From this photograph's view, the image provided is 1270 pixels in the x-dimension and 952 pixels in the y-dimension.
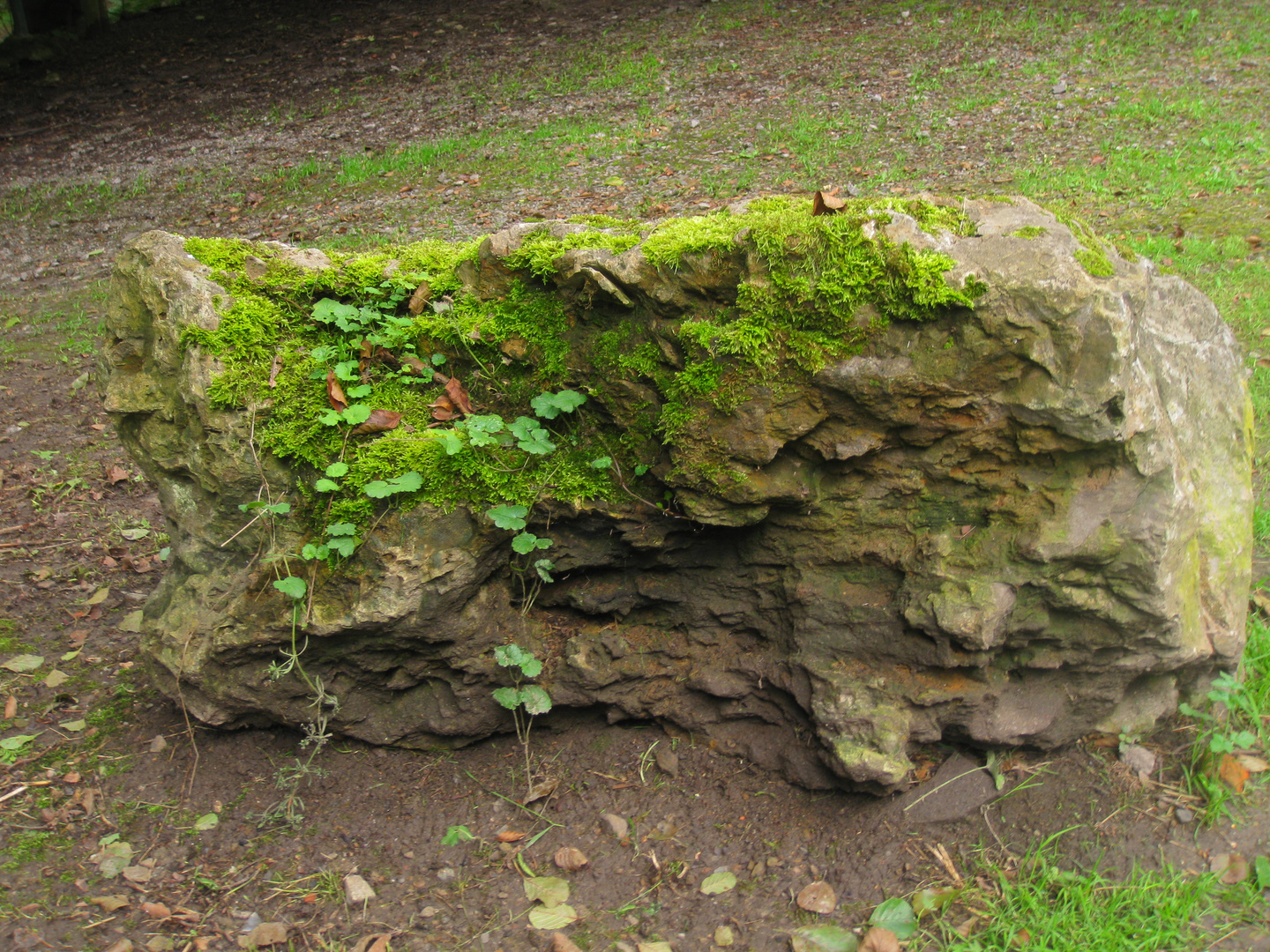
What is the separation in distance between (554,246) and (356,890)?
2.33 m

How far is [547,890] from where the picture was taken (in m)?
2.92

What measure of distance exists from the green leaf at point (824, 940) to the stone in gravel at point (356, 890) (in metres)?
1.41

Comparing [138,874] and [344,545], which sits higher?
[344,545]

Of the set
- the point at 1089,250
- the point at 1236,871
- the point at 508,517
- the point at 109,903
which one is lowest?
the point at 1236,871

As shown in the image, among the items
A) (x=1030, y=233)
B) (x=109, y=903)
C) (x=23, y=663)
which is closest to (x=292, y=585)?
(x=109, y=903)

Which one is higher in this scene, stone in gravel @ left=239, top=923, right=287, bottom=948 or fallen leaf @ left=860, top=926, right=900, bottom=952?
stone in gravel @ left=239, top=923, right=287, bottom=948

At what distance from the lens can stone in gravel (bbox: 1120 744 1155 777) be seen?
307 centimetres

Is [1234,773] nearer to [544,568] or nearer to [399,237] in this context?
[544,568]

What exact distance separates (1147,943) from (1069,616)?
3.21 feet

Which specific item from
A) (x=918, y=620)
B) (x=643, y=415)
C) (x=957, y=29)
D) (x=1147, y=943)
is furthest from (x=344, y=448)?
(x=957, y=29)

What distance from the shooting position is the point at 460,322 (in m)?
3.27

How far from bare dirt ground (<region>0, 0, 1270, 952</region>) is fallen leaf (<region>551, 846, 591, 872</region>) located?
3 centimetres

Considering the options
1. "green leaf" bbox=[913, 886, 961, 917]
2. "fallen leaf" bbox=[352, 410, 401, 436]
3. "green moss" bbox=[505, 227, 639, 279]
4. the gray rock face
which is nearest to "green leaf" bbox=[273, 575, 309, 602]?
the gray rock face

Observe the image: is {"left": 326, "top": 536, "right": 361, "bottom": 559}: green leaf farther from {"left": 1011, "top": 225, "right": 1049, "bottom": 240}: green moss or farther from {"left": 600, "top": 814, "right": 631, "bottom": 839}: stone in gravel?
{"left": 1011, "top": 225, "right": 1049, "bottom": 240}: green moss
